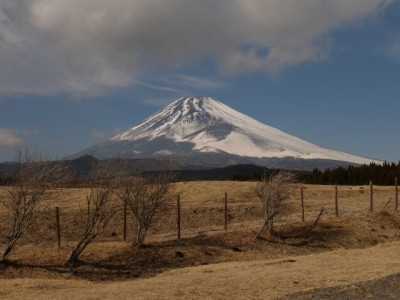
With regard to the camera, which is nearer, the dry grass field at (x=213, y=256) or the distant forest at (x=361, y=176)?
the dry grass field at (x=213, y=256)

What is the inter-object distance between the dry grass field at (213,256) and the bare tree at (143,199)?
Answer: 1016mm

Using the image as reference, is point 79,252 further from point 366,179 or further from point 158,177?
point 366,179

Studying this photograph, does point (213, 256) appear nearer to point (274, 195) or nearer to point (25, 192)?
point (274, 195)

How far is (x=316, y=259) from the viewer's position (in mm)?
19328

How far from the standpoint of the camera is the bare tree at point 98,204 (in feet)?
69.5

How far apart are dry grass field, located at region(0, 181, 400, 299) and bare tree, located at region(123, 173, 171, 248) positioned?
1.02m

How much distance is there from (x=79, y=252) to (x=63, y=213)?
12549 millimetres

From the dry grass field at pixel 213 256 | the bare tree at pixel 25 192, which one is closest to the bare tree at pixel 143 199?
the dry grass field at pixel 213 256

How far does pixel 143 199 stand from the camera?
78.5 feet

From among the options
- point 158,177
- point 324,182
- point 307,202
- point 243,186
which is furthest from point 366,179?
point 158,177

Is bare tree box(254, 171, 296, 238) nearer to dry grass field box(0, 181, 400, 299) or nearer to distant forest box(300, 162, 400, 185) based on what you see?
dry grass field box(0, 181, 400, 299)

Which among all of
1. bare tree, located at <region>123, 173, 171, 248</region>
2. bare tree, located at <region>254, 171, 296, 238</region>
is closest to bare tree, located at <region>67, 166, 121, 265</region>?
bare tree, located at <region>123, 173, 171, 248</region>

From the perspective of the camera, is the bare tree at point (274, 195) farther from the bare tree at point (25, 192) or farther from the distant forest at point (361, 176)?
the distant forest at point (361, 176)

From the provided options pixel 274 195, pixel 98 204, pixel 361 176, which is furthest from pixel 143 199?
pixel 361 176
